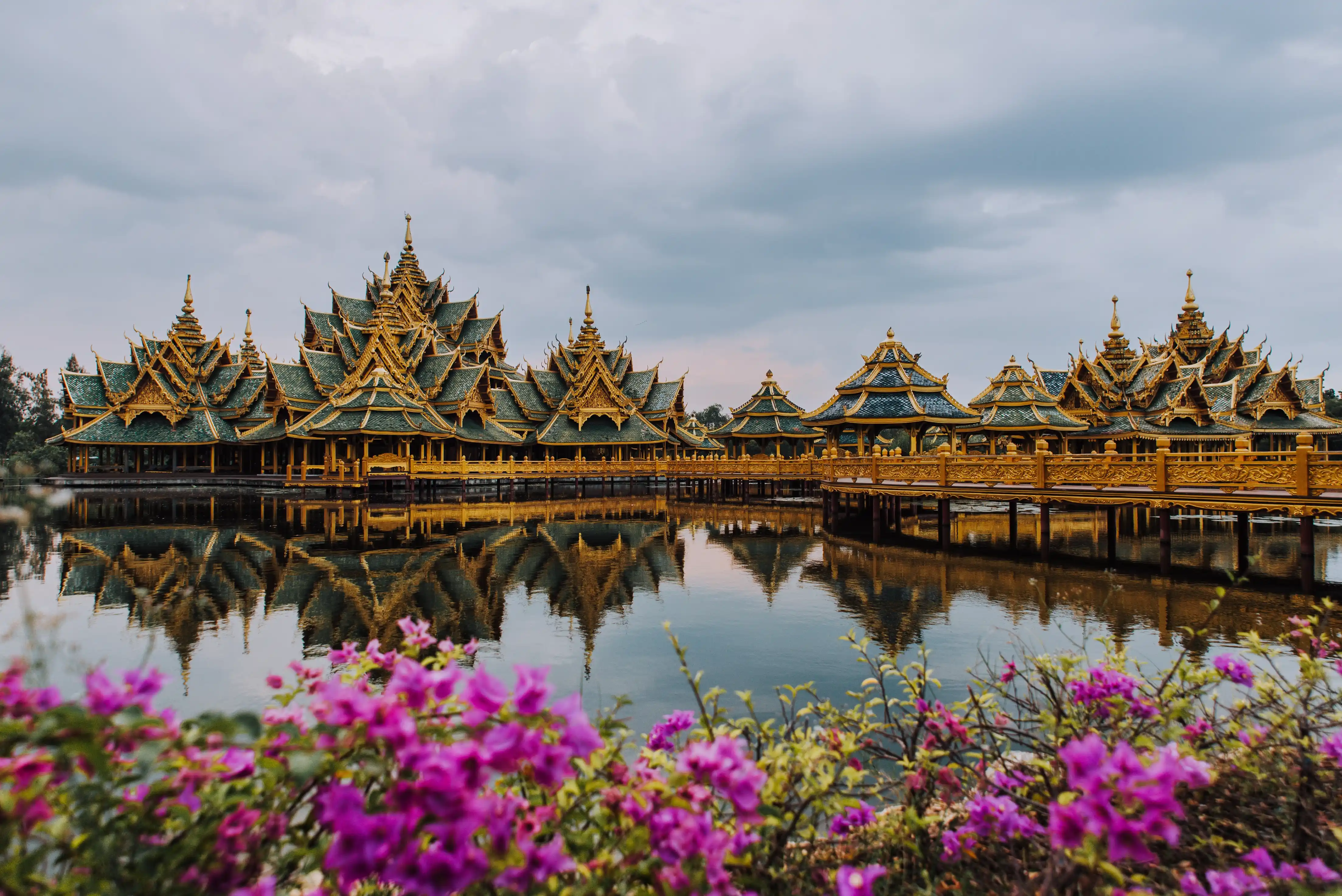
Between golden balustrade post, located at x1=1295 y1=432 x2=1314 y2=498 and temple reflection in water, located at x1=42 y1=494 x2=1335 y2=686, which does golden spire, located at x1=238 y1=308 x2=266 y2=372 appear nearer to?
temple reflection in water, located at x1=42 y1=494 x2=1335 y2=686

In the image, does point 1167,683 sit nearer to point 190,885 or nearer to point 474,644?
point 474,644

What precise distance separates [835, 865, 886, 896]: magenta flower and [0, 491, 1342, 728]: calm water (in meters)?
2.02

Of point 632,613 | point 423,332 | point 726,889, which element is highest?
point 423,332

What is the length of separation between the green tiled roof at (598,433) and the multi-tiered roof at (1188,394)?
2113 cm

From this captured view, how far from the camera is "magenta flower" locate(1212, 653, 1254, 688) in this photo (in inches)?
131

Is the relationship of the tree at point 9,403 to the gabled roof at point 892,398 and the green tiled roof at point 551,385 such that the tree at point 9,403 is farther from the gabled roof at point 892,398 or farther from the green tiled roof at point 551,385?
the gabled roof at point 892,398

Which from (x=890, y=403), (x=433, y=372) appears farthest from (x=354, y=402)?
(x=890, y=403)

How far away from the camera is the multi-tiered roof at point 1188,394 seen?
1431 inches

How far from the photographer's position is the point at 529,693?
5.63ft

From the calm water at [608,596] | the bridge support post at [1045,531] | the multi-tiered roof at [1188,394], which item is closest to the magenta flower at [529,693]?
the calm water at [608,596]

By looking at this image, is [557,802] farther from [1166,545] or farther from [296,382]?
[296,382]

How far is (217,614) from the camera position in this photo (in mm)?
10516

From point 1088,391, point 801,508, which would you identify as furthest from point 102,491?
point 1088,391

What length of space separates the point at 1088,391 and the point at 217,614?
4017cm
